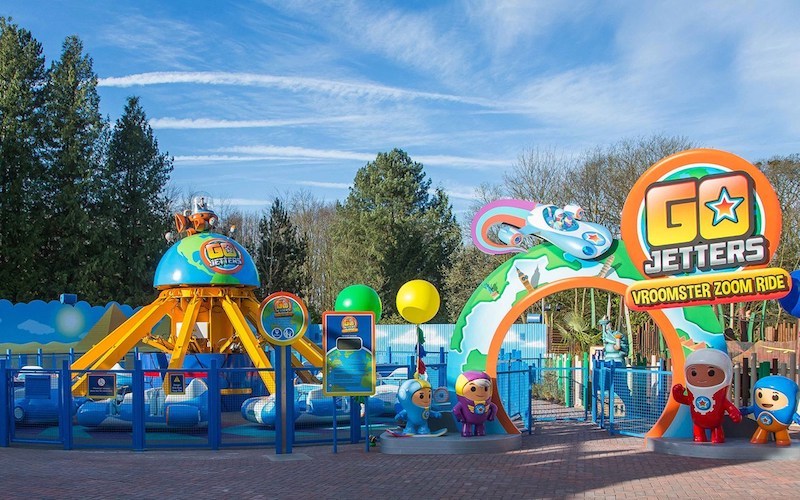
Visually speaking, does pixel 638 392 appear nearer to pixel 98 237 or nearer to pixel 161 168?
pixel 98 237

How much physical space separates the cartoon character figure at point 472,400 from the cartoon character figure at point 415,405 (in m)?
0.49

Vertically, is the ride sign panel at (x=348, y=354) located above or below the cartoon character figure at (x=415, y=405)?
above

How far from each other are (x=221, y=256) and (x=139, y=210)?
20460mm

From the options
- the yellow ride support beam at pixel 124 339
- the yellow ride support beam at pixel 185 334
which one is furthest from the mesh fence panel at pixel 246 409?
the yellow ride support beam at pixel 124 339

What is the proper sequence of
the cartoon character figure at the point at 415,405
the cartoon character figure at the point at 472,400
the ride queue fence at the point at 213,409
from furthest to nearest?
1. the ride queue fence at the point at 213,409
2. the cartoon character figure at the point at 415,405
3. the cartoon character figure at the point at 472,400

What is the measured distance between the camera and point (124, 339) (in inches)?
679

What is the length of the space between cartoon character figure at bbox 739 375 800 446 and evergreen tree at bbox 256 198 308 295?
28.1 metres

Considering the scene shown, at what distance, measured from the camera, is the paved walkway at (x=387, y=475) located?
30.7 feet

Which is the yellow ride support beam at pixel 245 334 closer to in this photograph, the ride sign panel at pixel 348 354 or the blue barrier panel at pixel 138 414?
the blue barrier panel at pixel 138 414

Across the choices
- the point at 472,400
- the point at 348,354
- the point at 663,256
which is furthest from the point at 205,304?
the point at 663,256

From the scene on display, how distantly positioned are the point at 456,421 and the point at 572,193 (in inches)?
840

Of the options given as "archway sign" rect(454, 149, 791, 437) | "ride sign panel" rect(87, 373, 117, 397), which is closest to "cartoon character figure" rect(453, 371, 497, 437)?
"archway sign" rect(454, 149, 791, 437)

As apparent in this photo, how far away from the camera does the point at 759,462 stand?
11453 mm

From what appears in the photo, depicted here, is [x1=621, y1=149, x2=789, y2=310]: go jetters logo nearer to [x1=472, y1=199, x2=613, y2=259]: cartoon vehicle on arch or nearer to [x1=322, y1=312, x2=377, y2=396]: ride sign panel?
[x1=472, y1=199, x2=613, y2=259]: cartoon vehicle on arch
